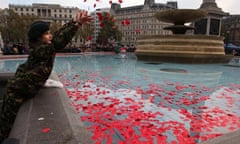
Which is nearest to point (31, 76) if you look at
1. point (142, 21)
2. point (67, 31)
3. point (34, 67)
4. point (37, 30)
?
point (34, 67)

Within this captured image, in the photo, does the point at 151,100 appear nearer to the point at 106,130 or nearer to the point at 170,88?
the point at 170,88

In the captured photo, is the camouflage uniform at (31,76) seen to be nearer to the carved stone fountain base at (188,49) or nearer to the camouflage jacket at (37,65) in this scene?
the camouflage jacket at (37,65)

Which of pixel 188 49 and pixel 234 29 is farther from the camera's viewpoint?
pixel 234 29

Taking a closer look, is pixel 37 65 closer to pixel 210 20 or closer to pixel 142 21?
pixel 210 20

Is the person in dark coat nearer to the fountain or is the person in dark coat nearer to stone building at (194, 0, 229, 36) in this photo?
the fountain

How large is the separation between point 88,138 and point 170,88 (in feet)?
15.5

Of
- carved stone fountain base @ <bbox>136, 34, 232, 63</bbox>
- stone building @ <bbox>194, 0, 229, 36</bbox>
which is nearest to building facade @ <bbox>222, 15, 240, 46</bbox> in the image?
stone building @ <bbox>194, 0, 229, 36</bbox>

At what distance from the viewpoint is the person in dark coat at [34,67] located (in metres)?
1.97

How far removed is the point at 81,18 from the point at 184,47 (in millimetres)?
12778

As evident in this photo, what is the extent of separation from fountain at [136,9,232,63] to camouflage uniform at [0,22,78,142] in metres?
12.5

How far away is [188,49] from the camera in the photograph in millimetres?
13609

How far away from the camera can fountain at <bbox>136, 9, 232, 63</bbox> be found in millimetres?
13422

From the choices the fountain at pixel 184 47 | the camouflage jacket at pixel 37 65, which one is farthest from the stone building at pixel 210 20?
the camouflage jacket at pixel 37 65

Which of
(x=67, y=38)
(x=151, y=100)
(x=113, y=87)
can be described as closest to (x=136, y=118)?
(x=151, y=100)
